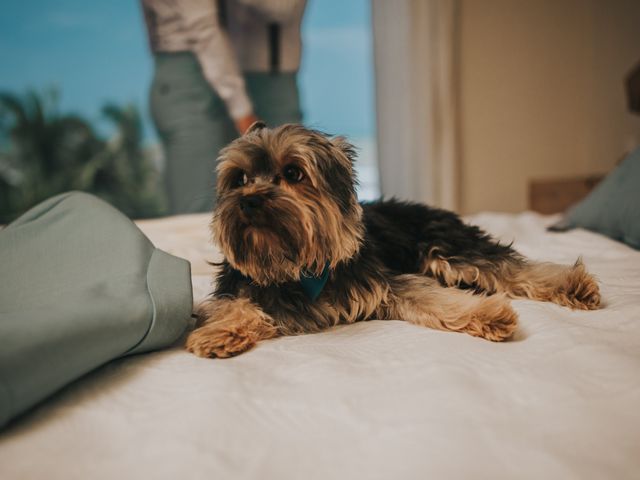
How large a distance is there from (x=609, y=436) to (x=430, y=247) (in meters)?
1.13

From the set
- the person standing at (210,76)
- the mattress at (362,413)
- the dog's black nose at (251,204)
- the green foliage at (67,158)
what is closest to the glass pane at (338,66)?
the person standing at (210,76)

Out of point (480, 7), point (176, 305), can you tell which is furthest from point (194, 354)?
point (480, 7)

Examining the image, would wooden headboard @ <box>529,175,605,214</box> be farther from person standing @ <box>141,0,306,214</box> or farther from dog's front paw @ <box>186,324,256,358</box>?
dog's front paw @ <box>186,324,256,358</box>

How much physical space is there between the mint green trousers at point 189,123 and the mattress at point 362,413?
2.71 meters

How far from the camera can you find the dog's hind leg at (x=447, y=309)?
1374mm

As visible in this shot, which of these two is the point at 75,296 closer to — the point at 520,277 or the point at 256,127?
the point at 256,127

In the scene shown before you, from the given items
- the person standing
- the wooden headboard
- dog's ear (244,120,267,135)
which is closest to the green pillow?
dog's ear (244,120,267,135)

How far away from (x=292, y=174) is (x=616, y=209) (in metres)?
1.79

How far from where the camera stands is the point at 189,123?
389cm

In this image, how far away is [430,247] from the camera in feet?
6.38

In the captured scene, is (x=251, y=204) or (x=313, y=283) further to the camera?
(x=313, y=283)

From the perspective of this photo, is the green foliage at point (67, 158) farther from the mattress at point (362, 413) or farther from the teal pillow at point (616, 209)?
the mattress at point (362, 413)

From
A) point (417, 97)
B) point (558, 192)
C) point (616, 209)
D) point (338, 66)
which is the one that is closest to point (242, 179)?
point (616, 209)

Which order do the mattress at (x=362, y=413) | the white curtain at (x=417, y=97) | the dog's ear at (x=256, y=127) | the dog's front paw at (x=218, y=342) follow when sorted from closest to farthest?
1. the mattress at (x=362, y=413)
2. the dog's front paw at (x=218, y=342)
3. the dog's ear at (x=256, y=127)
4. the white curtain at (x=417, y=97)
